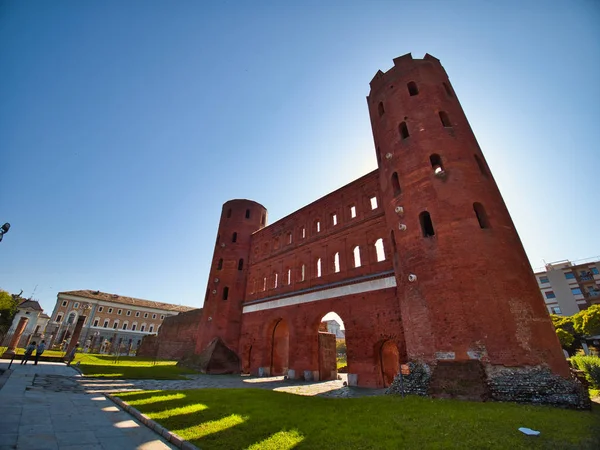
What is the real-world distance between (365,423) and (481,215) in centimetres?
1011

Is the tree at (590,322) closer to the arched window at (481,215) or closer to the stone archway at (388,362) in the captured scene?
the stone archway at (388,362)

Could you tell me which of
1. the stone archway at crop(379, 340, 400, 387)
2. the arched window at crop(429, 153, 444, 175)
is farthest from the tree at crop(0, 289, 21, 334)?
the arched window at crop(429, 153, 444, 175)

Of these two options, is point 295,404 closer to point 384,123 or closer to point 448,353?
point 448,353

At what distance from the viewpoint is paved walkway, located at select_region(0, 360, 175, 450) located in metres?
4.66

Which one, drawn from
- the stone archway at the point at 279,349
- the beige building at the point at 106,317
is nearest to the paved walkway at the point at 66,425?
the stone archway at the point at 279,349

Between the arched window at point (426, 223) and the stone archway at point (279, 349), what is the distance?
542 inches

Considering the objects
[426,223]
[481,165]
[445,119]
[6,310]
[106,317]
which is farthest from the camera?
[106,317]

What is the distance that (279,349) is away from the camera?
2233 cm

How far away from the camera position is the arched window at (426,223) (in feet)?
42.4

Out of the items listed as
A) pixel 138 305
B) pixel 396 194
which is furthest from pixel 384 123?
pixel 138 305

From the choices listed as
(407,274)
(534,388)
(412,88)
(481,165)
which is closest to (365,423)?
(534,388)

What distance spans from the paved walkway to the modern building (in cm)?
5608

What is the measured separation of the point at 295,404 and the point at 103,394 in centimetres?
689

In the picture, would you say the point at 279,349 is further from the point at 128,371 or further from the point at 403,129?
the point at 403,129
